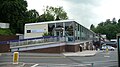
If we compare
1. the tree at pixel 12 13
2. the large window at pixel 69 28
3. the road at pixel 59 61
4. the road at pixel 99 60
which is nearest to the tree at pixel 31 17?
the tree at pixel 12 13

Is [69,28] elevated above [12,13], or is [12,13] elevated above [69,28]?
[12,13]

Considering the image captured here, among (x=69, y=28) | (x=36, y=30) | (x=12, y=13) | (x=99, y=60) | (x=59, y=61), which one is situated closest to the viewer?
(x=59, y=61)

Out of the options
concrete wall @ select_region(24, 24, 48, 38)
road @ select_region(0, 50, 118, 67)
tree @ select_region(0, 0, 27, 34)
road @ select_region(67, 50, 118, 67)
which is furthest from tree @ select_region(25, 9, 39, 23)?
road @ select_region(0, 50, 118, 67)

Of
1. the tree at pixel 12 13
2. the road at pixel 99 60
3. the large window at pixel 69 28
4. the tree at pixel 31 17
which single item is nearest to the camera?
the road at pixel 99 60

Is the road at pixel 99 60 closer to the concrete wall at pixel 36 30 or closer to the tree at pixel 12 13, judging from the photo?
the concrete wall at pixel 36 30

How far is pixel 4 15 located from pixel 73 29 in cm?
3284

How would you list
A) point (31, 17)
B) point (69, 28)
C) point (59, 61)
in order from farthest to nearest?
point (31, 17) < point (69, 28) < point (59, 61)

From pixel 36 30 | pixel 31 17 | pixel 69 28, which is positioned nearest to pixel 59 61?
pixel 69 28

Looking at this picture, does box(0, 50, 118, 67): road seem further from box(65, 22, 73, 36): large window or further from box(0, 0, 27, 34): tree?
box(0, 0, 27, 34): tree

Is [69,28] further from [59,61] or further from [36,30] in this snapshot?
[59,61]

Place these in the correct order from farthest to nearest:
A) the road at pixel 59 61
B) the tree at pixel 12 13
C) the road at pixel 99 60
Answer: the tree at pixel 12 13 → the road at pixel 59 61 → the road at pixel 99 60

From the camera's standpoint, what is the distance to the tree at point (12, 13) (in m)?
73.6

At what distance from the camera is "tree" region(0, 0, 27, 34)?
73625 mm

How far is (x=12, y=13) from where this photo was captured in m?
74.4
